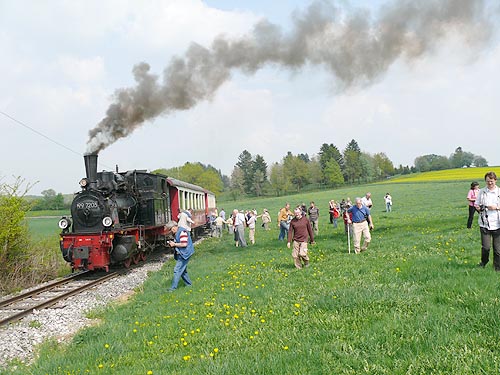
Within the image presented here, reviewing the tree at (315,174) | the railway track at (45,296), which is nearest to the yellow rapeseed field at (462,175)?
the tree at (315,174)

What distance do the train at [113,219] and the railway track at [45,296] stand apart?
48 centimetres

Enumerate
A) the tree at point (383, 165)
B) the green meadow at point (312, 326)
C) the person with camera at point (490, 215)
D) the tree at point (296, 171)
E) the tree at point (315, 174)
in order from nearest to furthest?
1. the green meadow at point (312, 326)
2. the person with camera at point (490, 215)
3. the tree at point (315, 174)
4. the tree at point (296, 171)
5. the tree at point (383, 165)

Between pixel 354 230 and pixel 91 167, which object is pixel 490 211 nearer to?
pixel 354 230

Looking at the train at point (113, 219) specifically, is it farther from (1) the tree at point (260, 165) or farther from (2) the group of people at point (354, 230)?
(1) the tree at point (260, 165)

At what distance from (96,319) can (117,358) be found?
3420mm

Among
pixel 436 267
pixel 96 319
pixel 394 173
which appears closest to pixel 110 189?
pixel 96 319

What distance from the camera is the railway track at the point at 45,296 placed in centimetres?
919

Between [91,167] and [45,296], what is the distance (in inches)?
203

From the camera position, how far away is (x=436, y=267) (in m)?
8.09

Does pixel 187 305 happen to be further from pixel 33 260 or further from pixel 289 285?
pixel 33 260

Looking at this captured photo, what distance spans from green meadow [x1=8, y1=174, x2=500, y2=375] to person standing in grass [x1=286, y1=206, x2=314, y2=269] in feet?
2.69

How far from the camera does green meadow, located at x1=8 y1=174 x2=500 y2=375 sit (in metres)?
4.27

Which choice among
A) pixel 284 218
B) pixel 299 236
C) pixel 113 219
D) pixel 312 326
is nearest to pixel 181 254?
pixel 299 236

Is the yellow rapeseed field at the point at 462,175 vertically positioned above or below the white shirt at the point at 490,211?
above
